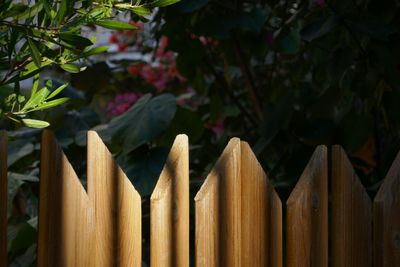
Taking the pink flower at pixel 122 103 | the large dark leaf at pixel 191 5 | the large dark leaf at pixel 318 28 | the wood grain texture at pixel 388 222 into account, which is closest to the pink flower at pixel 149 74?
the pink flower at pixel 122 103

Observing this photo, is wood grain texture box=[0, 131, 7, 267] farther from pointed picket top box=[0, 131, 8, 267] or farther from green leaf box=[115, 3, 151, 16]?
green leaf box=[115, 3, 151, 16]

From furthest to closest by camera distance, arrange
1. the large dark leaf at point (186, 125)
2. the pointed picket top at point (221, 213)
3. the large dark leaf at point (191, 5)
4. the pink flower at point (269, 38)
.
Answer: the pink flower at point (269, 38)
the large dark leaf at point (186, 125)
the large dark leaf at point (191, 5)
the pointed picket top at point (221, 213)

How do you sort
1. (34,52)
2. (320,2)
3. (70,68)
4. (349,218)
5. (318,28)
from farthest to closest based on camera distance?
1. (320,2)
2. (318,28)
3. (349,218)
4. (70,68)
5. (34,52)

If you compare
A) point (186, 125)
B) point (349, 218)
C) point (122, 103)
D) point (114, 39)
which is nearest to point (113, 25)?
point (349, 218)

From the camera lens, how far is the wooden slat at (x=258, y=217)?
1280 mm

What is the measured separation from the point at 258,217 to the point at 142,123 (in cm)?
58

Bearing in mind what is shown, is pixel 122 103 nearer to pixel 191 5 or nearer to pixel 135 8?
pixel 191 5

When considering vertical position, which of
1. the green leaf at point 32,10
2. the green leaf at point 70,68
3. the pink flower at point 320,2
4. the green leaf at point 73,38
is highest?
the pink flower at point 320,2

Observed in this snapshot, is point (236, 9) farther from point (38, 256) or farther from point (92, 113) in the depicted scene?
point (38, 256)

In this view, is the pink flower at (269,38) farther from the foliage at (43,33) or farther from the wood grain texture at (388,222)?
the foliage at (43,33)

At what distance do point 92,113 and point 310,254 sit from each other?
1.28 meters

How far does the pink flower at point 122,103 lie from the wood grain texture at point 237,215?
2.05 m

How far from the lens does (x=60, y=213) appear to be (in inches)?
45.1

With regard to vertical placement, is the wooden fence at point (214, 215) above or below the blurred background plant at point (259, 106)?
below
